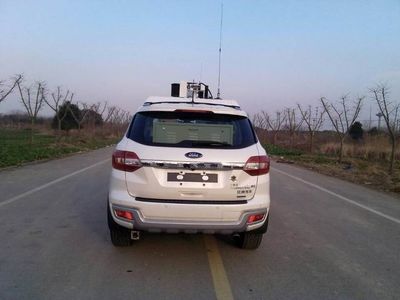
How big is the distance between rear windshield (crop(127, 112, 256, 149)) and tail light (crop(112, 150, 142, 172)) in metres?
0.19

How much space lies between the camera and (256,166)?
4719 millimetres

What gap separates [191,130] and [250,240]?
1.58 metres

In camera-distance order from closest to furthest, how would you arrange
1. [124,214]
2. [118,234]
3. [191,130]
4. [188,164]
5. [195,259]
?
[188,164] < [124,214] < [191,130] < [195,259] < [118,234]

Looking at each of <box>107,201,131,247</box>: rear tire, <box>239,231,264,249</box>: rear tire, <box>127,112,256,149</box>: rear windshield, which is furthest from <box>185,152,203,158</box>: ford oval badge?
<box>239,231,264,249</box>: rear tire

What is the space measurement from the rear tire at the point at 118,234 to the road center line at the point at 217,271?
3.25 ft

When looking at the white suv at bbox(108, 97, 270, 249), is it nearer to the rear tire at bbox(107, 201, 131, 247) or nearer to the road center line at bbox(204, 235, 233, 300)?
the rear tire at bbox(107, 201, 131, 247)

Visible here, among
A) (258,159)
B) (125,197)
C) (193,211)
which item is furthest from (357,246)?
(125,197)

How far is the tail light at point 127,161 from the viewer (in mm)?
4574

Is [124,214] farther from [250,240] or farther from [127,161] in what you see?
[250,240]

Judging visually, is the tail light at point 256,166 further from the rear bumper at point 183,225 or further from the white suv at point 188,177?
the rear bumper at point 183,225

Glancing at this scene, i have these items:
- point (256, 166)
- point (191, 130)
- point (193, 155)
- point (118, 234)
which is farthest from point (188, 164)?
point (118, 234)

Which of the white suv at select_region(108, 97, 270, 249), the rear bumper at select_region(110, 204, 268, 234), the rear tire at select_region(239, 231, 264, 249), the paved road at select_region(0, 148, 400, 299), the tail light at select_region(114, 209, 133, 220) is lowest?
the paved road at select_region(0, 148, 400, 299)

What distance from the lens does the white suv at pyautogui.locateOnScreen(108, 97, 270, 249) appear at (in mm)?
4539

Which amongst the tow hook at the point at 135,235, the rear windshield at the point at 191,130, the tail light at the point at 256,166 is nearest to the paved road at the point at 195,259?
the tow hook at the point at 135,235
